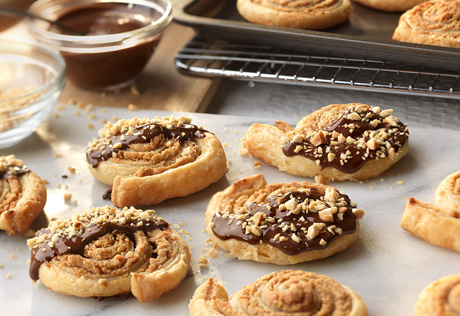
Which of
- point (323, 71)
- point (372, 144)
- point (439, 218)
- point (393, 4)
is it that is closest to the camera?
point (439, 218)

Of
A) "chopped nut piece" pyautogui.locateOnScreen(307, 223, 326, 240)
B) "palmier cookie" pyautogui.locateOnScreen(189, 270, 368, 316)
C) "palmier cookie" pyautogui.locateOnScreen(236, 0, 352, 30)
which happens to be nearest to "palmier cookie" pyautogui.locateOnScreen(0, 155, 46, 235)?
"palmier cookie" pyautogui.locateOnScreen(189, 270, 368, 316)

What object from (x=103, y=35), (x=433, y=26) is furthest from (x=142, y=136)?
(x=433, y=26)

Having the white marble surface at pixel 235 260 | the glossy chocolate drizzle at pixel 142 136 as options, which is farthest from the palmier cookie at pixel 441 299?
the glossy chocolate drizzle at pixel 142 136

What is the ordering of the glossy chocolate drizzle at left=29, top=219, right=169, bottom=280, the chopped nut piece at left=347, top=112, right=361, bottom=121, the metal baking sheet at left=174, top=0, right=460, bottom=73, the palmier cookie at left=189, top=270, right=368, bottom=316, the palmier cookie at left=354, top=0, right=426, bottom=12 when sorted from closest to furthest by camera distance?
the palmier cookie at left=189, top=270, right=368, bottom=316, the glossy chocolate drizzle at left=29, top=219, right=169, bottom=280, the chopped nut piece at left=347, top=112, right=361, bottom=121, the metal baking sheet at left=174, top=0, right=460, bottom=73, the palmier cookie at left=354, top=0, right=426, bottom=12

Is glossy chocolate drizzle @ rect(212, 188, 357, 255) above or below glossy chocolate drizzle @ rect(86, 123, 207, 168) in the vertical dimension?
above

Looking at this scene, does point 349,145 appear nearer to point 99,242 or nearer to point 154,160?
point 154,160

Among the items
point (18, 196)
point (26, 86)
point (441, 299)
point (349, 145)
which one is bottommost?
point (26, 86)

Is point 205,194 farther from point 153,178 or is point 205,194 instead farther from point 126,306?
point 126,306

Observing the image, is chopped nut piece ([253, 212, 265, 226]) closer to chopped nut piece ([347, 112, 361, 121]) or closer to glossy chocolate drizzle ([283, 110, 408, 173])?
glossy chocolate drizzle ([283, 110, 408, 173])
